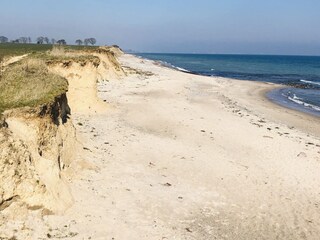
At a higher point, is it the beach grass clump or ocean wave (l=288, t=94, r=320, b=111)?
the beach grass clump

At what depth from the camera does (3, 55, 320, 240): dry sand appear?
11.1 metres

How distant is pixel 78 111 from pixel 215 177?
1231cm

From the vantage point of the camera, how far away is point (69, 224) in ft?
34.6

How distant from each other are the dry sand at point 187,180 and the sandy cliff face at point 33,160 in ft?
1.94

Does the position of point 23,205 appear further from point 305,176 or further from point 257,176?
point 305,176

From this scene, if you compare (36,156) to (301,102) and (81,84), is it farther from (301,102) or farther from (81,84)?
(301,102)

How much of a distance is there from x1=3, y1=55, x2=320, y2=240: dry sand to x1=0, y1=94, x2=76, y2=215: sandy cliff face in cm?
59

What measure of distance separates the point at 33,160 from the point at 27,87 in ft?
10.6

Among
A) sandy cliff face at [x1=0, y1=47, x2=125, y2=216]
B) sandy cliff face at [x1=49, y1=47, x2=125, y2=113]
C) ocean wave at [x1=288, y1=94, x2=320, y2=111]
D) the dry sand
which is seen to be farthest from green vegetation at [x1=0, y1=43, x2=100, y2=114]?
ocean wave at [x1=288, y1=94, x2=320, y2=111]

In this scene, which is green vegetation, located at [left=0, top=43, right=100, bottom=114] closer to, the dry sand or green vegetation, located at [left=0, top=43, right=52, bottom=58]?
the dry sand

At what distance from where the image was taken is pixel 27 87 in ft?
43.9

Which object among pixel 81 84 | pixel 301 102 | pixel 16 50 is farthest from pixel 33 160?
pixel 16 50

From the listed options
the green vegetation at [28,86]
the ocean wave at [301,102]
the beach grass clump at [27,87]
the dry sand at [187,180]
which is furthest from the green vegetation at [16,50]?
the ocean wave at [301,102]

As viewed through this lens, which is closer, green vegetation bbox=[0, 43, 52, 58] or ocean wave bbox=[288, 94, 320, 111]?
green vegetation bbox=[0, 43, 52, 58]
